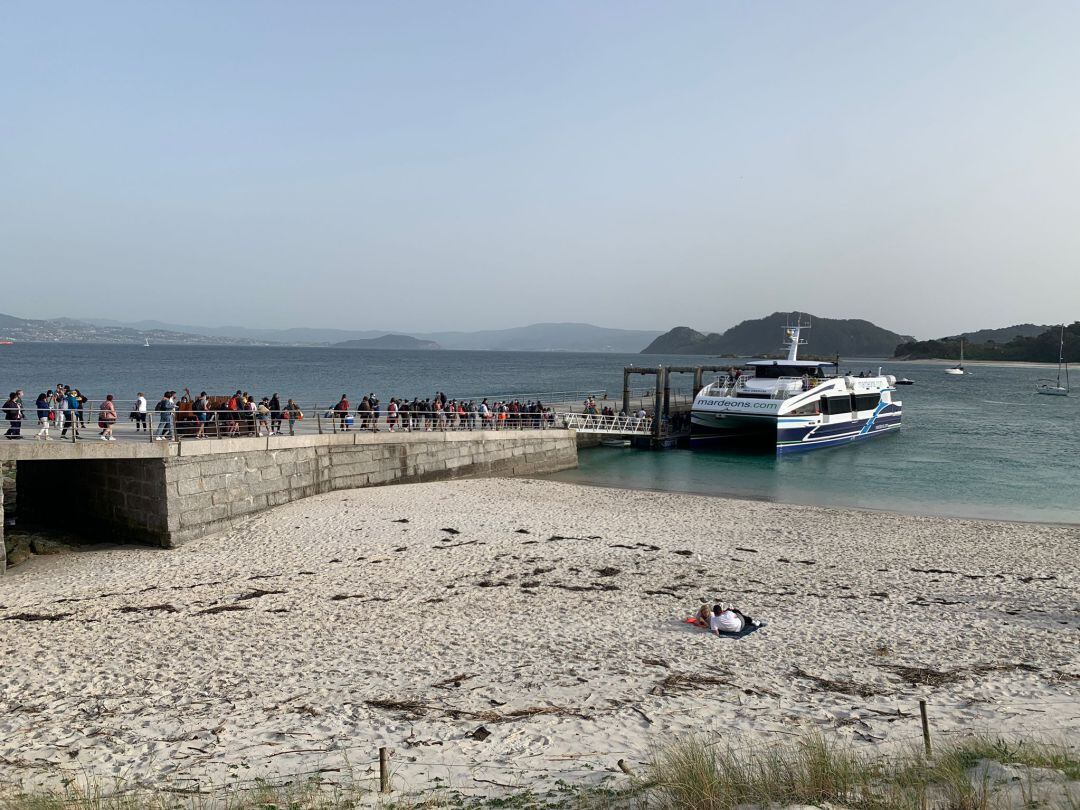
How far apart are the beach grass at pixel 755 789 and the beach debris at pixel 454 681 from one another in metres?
2.80

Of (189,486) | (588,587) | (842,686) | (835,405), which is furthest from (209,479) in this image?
(835,405)

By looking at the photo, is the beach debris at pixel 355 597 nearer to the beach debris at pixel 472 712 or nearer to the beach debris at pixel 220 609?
the beach debris at pixel 220 609

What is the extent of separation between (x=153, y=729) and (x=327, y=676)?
2.20 metres

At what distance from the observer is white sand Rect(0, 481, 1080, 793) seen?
8.20 meters

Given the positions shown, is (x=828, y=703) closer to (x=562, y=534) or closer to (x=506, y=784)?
(x=506, y=784)

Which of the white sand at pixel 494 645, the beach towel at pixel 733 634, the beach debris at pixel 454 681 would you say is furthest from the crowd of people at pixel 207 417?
the beach towel at pixel 733 634

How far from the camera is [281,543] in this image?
55.5 feet

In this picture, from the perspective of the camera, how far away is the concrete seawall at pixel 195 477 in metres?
16.5

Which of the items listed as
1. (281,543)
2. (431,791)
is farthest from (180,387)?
(431,791)

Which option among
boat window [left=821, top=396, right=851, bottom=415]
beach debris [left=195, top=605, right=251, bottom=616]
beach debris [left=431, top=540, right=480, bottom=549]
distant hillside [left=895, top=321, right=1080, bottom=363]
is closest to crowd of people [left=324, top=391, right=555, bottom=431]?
beach debris [left=431, top=540, right=480, bottom=549]

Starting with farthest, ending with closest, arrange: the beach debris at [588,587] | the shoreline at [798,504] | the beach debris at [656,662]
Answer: the shoreline at [798,504] → the beach debris at [588,587] → the beach debris at [656,662]

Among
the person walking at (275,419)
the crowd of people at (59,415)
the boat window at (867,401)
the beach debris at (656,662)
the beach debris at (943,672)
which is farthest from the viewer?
the boat window at (867,401)

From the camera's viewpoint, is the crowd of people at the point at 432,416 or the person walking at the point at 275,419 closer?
the person walking at the point at 275,419

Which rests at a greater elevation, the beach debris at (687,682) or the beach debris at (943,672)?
the beach debris at (687,682)
